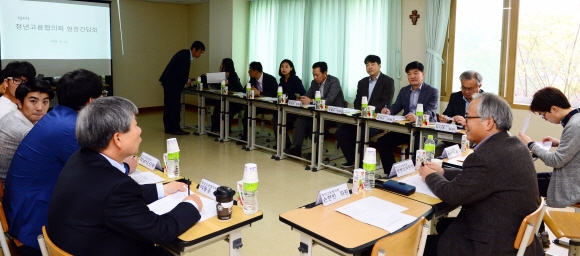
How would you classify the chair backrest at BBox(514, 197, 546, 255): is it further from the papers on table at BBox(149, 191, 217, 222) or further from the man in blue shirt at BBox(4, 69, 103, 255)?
the man in blue shirt at BBox(4, 69, 103, 255)

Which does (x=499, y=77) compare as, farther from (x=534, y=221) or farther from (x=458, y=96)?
(x=534, y=221)

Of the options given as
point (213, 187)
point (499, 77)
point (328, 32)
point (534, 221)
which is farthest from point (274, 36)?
point (534, 221)

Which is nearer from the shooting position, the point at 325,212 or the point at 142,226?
the point at 142,226

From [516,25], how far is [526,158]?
3643 millimetres

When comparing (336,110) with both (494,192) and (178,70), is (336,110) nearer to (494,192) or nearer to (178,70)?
(494,192)

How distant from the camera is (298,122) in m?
5.55

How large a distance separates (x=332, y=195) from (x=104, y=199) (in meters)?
1.03

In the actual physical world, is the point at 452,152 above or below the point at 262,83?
below

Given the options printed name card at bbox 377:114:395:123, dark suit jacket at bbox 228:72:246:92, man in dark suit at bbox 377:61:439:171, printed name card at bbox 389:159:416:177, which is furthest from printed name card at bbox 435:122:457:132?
dark suit jacket at bbox 228:72:246:92

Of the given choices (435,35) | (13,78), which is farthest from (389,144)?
(13,78)

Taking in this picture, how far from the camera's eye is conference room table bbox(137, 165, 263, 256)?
5.29 feet

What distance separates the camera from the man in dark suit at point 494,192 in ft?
5.71

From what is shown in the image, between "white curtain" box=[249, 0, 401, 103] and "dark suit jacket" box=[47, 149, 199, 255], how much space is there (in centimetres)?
487

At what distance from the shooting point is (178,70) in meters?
6.82
